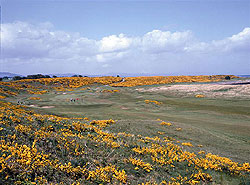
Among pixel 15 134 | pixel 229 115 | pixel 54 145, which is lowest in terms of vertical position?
pixel 229 115

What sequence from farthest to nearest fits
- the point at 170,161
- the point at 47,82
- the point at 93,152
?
the point at 47,82
the point at 170,161
the point at 93,152

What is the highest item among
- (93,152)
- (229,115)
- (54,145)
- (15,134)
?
(15,134)

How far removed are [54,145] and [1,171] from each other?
3.17 m

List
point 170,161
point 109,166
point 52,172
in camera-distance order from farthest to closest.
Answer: point 170,161, point 109,166, point 52,172

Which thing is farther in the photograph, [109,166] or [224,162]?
[224,162]

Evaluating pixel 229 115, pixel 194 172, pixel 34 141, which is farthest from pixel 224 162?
pixel 229 115

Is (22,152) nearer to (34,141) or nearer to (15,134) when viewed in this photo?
(34,141)

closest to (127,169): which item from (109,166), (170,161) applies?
(109,166)

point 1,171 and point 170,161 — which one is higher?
point 1,171

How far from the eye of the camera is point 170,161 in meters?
10.5

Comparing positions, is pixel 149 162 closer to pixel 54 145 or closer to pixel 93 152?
pixel 93 152

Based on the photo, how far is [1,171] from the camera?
600 centimetres

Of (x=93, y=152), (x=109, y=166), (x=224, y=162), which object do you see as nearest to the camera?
(x=109, y=166)

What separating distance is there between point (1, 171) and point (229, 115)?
37.4m
